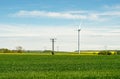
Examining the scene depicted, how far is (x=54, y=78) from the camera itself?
71.1 feet

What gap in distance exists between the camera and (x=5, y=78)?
22109 millimetres

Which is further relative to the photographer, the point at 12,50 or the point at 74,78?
the point at 12,50

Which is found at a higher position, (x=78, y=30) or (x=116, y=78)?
(x=78, y=30)

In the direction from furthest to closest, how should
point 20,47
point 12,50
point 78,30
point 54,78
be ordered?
point 20,47 < point 12,50 < point 78,30 < point 54,78

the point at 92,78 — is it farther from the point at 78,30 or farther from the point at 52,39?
the point at 52,39

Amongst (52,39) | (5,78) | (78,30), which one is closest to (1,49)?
(52,39)

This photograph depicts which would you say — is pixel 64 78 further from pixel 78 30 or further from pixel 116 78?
pixel 78 30

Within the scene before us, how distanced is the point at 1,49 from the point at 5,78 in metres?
173

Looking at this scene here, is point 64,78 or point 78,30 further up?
point 78,30

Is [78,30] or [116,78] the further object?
[78,30]

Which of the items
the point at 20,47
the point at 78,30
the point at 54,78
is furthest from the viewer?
the point at 20,47

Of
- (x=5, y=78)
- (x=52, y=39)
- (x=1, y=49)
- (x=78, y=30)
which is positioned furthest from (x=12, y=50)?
(x=5, y=78)

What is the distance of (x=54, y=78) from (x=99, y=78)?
276 centimetres

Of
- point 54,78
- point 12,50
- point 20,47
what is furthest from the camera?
point 20,47
